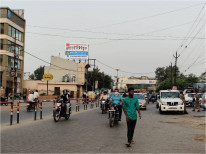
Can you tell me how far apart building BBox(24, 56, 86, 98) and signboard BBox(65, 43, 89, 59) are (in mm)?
6090

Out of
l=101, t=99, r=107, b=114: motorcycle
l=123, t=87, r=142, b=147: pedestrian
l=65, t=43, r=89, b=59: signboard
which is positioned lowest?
l=101, t=99, r=107, b=114: motorcycle

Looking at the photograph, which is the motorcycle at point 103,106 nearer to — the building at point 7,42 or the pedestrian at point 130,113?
the pedestrian at point 130,113

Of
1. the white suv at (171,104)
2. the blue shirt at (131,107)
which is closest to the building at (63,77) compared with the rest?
the white suv at (171,104)

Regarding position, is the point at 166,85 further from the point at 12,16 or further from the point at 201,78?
the point at 12,16

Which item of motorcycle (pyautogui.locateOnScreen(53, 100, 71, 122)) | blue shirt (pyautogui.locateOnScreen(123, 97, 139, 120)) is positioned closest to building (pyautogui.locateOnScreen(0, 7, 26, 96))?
motorcycle (pyautogui.locateOnScreen(53, 100, 71, 122))

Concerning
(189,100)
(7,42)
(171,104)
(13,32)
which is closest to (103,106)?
(171,104)

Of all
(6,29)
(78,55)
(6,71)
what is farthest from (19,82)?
(78,55)

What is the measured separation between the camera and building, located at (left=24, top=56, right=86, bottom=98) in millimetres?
67375

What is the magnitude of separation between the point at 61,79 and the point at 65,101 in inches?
2305

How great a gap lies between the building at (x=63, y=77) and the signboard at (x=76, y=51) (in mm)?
6090

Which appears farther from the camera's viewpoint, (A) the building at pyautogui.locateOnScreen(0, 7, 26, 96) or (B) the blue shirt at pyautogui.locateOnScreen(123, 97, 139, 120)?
(A) the building at pyautogui.locateOnScreen(0, 7, 26, 96)

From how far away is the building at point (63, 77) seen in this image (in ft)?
221

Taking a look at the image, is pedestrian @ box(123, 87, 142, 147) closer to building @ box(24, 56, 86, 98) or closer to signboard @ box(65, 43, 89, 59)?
signboard @ box(65, 43, 89, 59)

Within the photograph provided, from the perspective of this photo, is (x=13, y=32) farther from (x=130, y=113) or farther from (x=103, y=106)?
(x=130, y=113)
